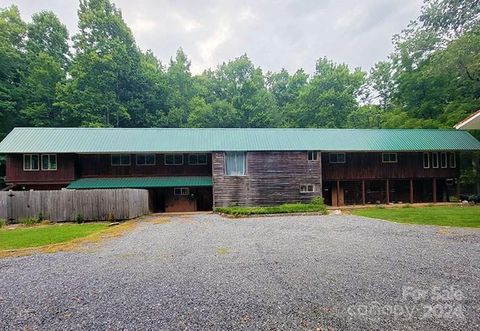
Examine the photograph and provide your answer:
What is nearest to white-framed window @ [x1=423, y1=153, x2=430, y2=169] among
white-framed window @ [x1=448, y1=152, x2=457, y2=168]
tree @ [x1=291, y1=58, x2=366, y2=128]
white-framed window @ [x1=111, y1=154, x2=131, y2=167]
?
white-framed window @ [x1=448, y1=152, x2=457, y2=168]

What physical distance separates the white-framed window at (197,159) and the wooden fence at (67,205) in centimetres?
774

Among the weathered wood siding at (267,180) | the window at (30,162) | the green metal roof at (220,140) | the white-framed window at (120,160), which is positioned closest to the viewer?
the window at (30,162)

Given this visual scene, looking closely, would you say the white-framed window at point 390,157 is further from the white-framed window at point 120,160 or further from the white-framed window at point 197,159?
the white-framed window at point 120,160

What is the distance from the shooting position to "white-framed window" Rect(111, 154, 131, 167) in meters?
24.0

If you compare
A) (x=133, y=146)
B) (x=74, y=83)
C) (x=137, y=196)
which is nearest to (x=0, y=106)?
(x=74, y=83)

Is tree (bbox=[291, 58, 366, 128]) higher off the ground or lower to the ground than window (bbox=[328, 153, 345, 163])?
higher

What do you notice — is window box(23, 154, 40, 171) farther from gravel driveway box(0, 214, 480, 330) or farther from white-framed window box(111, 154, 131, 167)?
gravel driveway box(0, 214, 480, 330)

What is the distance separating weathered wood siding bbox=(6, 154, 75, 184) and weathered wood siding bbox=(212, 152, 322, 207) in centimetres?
1159

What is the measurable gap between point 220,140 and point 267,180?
5.55m

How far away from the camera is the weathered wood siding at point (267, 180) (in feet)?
76.9

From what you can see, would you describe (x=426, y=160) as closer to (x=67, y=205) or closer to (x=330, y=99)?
(x=330, y=99)

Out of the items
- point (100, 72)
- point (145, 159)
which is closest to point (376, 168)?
point (145, 159)

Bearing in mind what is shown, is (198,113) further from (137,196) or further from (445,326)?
(445,326)

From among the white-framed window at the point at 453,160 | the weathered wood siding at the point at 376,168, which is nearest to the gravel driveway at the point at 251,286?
the weathered wood siding at the point at 376,168
